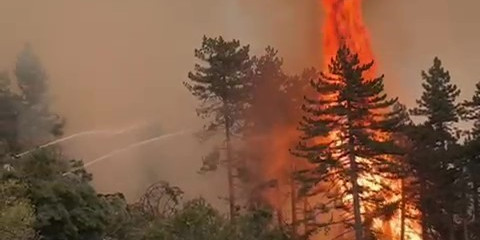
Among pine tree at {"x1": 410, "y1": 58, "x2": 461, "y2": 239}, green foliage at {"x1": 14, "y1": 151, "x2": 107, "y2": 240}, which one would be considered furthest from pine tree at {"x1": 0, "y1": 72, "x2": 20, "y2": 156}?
pine tree at {"x1": 410, "y1": 58, "x2": 461, "y2": 239}

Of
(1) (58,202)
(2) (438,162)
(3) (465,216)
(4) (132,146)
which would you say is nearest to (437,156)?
(2) (438,162)

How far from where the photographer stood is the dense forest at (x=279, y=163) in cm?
2316

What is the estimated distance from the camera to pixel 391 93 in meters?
48.2

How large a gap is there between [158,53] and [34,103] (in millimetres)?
8560

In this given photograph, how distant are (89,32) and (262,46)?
1141 centimetres

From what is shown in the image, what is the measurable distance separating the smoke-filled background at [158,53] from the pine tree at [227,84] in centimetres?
605

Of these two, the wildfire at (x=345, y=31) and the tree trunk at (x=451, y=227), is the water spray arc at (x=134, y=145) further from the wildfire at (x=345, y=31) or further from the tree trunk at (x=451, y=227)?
the tree trunk at (x=451, y=227)

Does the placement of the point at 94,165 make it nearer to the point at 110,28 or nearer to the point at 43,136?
the point at 43,136

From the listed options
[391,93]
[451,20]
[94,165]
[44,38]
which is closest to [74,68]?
[44,38]

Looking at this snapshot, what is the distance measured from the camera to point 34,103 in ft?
141

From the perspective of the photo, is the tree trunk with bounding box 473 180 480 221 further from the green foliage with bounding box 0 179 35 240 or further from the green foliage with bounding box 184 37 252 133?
the green foliage with bounding box 0 179 35 240

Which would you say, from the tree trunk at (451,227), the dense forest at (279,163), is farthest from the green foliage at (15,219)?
the tree trunk at (451,227)

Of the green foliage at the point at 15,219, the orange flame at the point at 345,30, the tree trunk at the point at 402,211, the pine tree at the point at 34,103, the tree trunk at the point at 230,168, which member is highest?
the orange flame at the point at 345,30

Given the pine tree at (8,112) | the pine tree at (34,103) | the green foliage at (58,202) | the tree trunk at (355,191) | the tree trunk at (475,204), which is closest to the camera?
the green foliage at (58,202)
